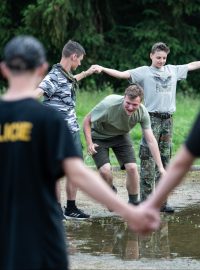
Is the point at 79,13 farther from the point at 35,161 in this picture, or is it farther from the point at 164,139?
the point at 35,161

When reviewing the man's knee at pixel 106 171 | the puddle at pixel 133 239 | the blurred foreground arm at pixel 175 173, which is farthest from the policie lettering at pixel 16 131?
the man's knee at pixel 106 171

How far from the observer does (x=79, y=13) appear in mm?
27391

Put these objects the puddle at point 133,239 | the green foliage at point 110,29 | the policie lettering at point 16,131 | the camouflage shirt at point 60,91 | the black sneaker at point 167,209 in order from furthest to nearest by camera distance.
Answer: the green foliage at point 110,29
the black sneaker at point 167,209
the camouflage shirt at point 60,91
the puddle at point 133,239
the policie lettering at point 16,131

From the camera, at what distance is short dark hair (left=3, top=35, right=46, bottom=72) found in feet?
13.4

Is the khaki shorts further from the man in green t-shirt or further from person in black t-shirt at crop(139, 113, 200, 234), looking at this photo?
person in black t-shirt at crop(139, 113, 200, 234)

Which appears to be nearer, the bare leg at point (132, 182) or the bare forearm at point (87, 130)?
the bare forearm at point (87, 130)

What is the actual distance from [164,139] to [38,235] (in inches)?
255

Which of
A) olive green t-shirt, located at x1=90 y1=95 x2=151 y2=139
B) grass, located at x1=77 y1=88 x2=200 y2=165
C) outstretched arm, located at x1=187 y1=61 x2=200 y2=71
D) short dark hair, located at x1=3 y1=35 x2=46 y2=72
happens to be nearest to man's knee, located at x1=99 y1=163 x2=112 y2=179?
olive green t-shirt, located at x1=90 y1=95 x2=151 y2=139

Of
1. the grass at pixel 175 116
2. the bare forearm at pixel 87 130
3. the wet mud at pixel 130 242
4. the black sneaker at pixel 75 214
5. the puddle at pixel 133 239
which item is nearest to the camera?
the wet mud at pixel 130 242

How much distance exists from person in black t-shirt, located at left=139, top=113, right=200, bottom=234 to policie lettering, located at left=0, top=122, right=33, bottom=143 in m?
0.73

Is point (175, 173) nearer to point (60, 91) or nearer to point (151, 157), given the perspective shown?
point (60, 91)

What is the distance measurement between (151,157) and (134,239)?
192 centimetres

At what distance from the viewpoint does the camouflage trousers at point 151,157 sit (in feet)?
33.5

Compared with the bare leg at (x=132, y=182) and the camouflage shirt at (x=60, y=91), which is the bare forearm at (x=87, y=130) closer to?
the camouflage shirt at (x=60, y=91)
